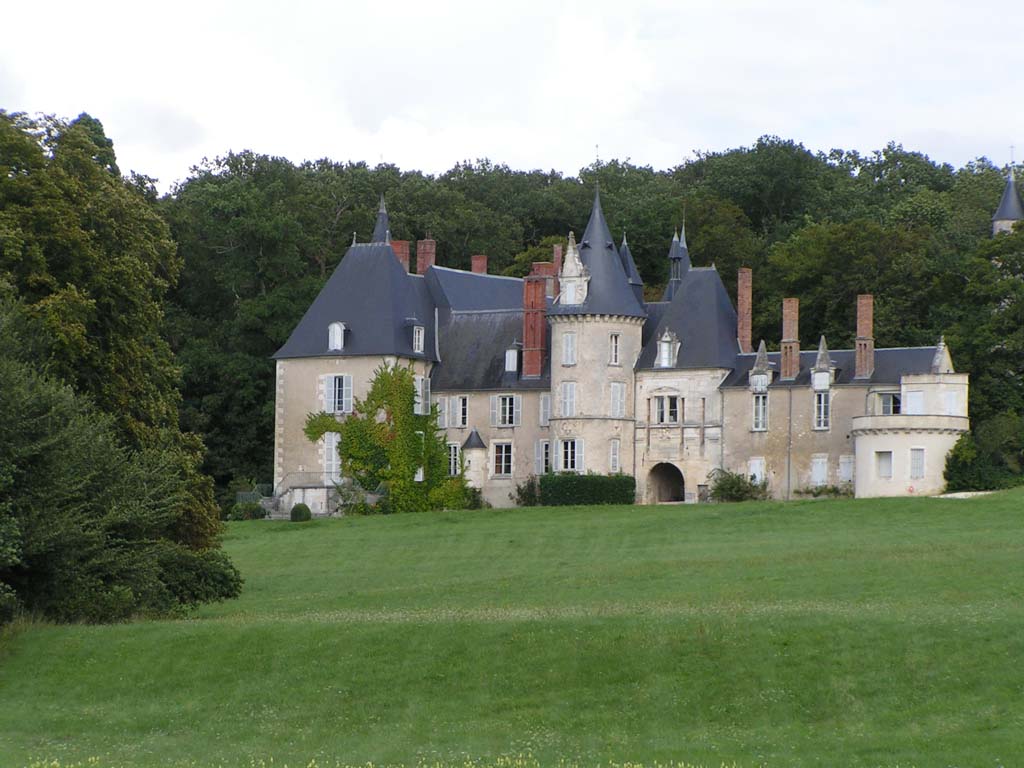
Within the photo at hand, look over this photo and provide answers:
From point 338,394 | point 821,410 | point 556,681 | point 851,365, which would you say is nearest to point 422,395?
point 338,394

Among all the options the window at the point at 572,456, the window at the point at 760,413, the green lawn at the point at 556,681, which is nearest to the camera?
the green lawn at the point at 556,681

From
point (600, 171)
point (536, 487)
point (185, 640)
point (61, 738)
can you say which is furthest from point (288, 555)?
point (600, 171)

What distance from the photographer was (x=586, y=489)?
62781mm

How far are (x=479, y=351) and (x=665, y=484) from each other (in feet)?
27.9

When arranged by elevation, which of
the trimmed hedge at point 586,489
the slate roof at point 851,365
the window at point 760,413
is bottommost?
the trimmed hedge at point 586,489

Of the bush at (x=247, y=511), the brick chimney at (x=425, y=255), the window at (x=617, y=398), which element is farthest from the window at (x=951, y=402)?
the bush at (x=247, y=511)

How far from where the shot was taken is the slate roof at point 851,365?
60.3 metres

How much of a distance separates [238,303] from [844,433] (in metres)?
26.5

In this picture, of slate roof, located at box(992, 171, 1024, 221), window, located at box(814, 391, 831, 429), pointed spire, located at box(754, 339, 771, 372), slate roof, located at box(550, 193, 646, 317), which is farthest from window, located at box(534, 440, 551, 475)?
slate roof, located at box(992, 171, 1024, 221)

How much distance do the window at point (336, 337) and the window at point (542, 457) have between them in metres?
7.95

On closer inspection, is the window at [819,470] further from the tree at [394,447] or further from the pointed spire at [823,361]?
the tree at [394,447]

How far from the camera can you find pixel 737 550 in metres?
45.2

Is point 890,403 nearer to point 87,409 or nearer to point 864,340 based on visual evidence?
point 864,340

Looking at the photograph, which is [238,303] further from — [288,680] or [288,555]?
[288,680]
